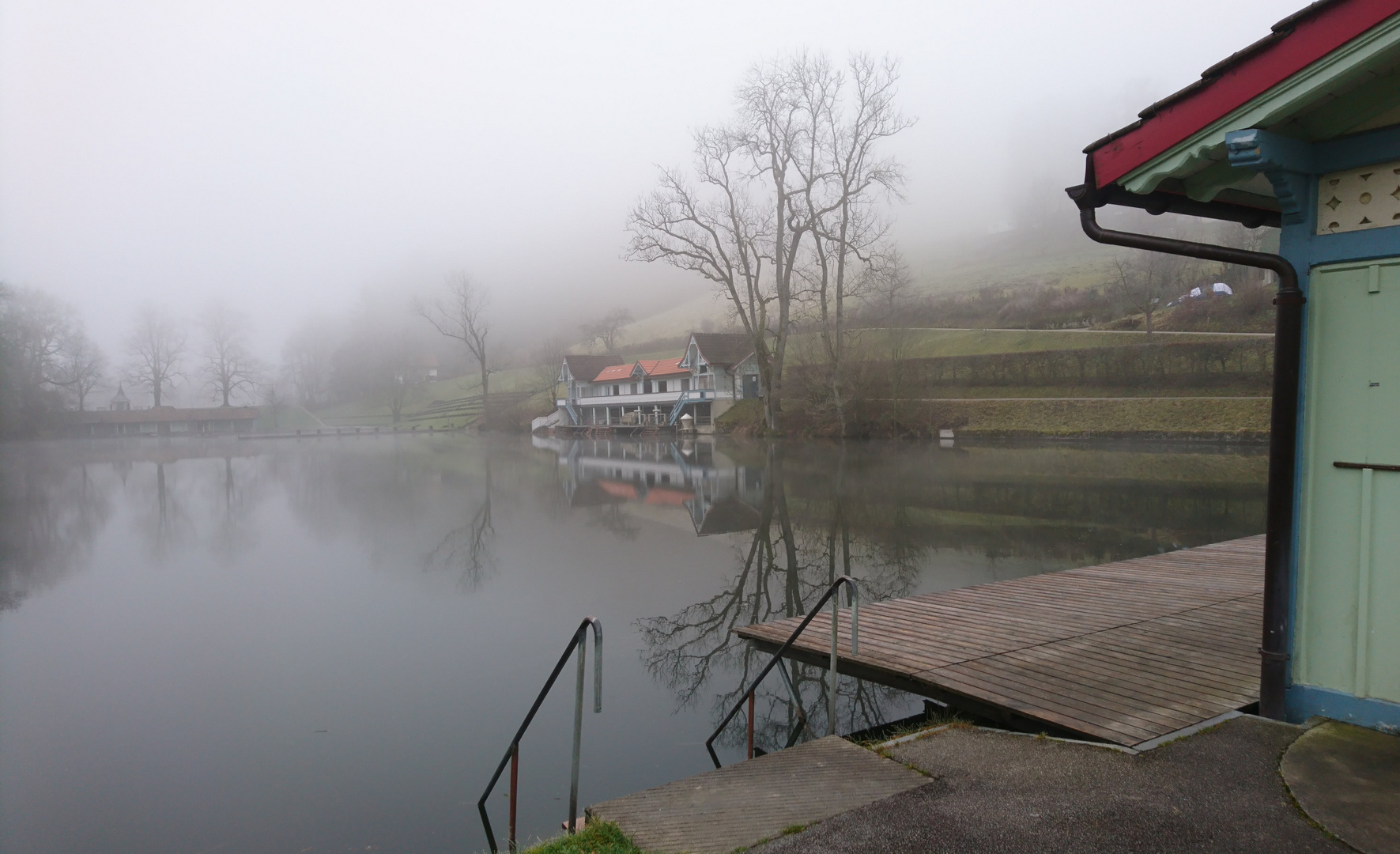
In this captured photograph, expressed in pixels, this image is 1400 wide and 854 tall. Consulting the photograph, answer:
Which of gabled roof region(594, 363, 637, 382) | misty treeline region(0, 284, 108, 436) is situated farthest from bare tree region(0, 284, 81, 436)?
gabled roof region(594, 363, 637, 382)

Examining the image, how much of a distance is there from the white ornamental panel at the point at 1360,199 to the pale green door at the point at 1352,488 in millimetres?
222

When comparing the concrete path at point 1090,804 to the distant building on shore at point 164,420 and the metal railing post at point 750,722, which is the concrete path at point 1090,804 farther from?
the distant building on shore at point 164,420

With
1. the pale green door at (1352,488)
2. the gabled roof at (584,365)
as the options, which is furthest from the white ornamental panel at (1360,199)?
the gabled roof at (584,365)

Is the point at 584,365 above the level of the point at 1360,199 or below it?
above

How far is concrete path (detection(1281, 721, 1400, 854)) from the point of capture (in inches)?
126

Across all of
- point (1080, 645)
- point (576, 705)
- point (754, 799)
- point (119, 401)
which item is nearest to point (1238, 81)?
point (1080, 645)

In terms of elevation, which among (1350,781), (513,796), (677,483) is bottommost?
(677,483)

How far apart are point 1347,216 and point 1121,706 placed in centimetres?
296

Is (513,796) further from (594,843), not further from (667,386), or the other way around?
(667,386)

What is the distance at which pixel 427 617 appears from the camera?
10.2 metres

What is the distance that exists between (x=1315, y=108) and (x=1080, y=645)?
3984 millimetres

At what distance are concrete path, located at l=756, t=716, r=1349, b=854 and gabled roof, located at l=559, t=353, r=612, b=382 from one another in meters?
64.7

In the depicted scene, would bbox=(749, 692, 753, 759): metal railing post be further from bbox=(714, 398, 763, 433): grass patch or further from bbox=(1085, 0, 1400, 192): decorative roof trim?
bbox=(714, 398, 763, 433): grass patch

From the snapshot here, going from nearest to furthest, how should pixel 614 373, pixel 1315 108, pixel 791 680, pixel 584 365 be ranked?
pixel 1315 108 < pixel 791 680 < pixel 614 373 < pixel 584 365
